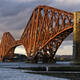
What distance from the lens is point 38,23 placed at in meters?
108

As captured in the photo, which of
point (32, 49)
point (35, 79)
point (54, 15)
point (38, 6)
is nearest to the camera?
point (35, 79)

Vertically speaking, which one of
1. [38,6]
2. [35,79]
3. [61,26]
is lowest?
[35,79]

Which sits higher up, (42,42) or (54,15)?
(54,15)

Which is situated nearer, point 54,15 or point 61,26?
point 61,26

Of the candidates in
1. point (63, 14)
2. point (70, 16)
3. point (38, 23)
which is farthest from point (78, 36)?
point (38, 23)

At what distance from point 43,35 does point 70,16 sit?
24.2 meters

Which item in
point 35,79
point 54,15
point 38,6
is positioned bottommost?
point 35,79

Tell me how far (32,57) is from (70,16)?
35571 millimetres

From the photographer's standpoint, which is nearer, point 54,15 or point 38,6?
point 54,15

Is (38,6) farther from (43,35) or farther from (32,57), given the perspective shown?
(32,57)

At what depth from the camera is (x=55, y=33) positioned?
8662 centimetres

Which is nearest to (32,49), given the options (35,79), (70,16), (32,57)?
(32,57)

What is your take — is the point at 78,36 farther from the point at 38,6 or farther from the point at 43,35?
the point at 38,6

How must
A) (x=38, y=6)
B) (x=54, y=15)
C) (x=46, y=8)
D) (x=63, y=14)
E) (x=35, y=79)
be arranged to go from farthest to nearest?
(x=38, y=6) < (x=46, y=8) < (x=54, y=15) < (x=63, y=14) < (x=35, y=79)
